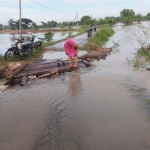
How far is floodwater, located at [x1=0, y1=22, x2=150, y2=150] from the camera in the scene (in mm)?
3969

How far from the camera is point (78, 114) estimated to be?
5.13m

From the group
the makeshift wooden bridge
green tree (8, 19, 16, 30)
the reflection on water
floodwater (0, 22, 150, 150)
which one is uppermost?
green tree (8, 19, 16, 30)

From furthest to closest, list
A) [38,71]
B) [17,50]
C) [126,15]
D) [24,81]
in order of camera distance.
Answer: [126,15], [17,50], [38,71], [24,81]

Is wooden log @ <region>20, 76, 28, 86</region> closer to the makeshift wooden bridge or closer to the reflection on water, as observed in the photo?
the makeshift wooden bridge

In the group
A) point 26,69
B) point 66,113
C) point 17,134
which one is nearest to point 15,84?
point 26,69

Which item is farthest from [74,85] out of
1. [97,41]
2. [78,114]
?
[97,41]

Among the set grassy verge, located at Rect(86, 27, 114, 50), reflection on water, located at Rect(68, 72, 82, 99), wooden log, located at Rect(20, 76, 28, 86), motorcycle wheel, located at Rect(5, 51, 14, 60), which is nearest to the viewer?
reflection on water, located at Rect(68, 72, 82, 99)

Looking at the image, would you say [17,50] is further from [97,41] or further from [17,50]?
[97,41]

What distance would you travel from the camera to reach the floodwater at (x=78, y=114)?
3969mm

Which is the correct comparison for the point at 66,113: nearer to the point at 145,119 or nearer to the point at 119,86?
the point at 145,119

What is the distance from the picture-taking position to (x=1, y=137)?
4.23m

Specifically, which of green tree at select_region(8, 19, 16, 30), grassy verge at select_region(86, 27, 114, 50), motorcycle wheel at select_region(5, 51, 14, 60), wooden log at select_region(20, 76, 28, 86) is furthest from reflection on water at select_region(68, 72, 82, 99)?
green tree at select_region(8, 19, 16, 30)

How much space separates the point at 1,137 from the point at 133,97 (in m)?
3.64

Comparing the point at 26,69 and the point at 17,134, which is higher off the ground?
the point at 26,69
